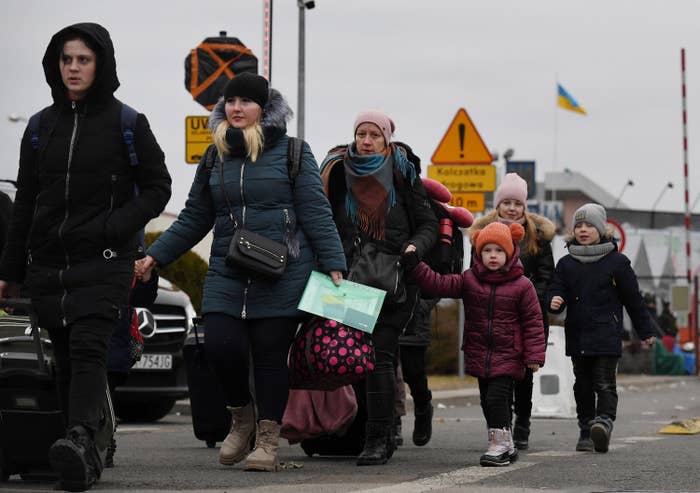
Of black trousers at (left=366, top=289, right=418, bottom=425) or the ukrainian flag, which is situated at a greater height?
the ukrainian flag

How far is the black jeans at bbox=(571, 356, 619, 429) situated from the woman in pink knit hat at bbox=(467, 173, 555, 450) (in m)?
0.34

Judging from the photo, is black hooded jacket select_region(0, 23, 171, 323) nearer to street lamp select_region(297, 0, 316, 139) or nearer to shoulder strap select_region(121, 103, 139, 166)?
shoulder strap select_region(121, 103, 139, 166)

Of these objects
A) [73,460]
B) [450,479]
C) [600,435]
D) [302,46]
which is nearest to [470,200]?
[302,46]

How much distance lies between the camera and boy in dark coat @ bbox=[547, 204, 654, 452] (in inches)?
392

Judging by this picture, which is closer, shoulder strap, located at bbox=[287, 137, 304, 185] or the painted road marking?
the painted road marking

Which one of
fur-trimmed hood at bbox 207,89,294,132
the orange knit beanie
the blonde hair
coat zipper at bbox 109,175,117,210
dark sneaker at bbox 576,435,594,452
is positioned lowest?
dark sneaker at bbox 576,435,594,452

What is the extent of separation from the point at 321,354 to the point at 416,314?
7.57 ft

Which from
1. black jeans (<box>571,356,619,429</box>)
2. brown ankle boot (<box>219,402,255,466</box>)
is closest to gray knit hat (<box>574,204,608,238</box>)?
black jeans (<box>571,356,619,429</box>)

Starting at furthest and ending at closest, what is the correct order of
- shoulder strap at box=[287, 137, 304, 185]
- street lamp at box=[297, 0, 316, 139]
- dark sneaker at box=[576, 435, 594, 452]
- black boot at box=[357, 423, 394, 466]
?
street lamp at box=[297, 0, 316, 139] < dark sneaker at box=[576, 435, 594, 452] < black boot at box=[357, 423, 394, 466] < shoulder strap at box=[287, 137, 304, 185]

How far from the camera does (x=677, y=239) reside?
45406mm

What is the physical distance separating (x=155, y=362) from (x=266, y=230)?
17.1 ft

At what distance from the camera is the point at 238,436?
791 cm

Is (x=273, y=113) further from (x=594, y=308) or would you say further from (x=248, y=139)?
(x=594, y=308)

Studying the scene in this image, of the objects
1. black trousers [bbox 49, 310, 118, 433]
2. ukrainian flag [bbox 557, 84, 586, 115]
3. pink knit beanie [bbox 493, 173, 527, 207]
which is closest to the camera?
black trousers [bbox 49, 310, 118, 433]
